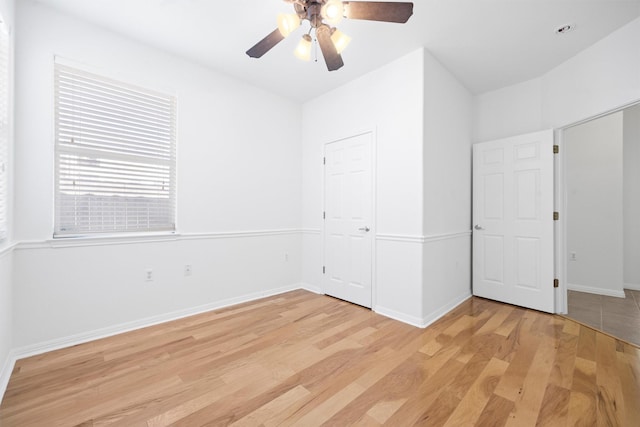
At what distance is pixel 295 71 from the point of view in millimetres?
3188

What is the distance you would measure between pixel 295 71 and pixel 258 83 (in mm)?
584

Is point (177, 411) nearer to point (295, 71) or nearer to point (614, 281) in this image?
point (295, 71)

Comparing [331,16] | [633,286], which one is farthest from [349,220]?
[633,286]

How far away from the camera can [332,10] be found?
1.58m

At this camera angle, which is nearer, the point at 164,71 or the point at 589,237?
the point at 164,71

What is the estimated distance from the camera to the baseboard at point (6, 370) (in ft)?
5.62

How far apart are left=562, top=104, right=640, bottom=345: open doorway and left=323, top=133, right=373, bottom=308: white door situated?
8.93 feet

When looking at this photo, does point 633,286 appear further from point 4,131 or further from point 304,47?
point 4,131

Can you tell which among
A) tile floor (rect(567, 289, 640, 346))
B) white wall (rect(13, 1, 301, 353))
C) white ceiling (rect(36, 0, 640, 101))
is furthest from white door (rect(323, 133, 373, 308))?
tile floor (rect(567, 289, 640, 346))

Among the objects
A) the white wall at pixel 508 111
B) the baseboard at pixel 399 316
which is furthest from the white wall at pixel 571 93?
the baseboard at pixel 399 316

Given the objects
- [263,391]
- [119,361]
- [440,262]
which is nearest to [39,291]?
[119,361]

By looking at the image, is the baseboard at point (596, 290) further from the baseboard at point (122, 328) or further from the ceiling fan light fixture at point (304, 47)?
the ceiling fan light fixture at point (304, 47)

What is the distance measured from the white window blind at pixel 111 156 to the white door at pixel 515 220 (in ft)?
12.5

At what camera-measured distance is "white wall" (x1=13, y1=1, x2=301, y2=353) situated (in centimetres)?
214
